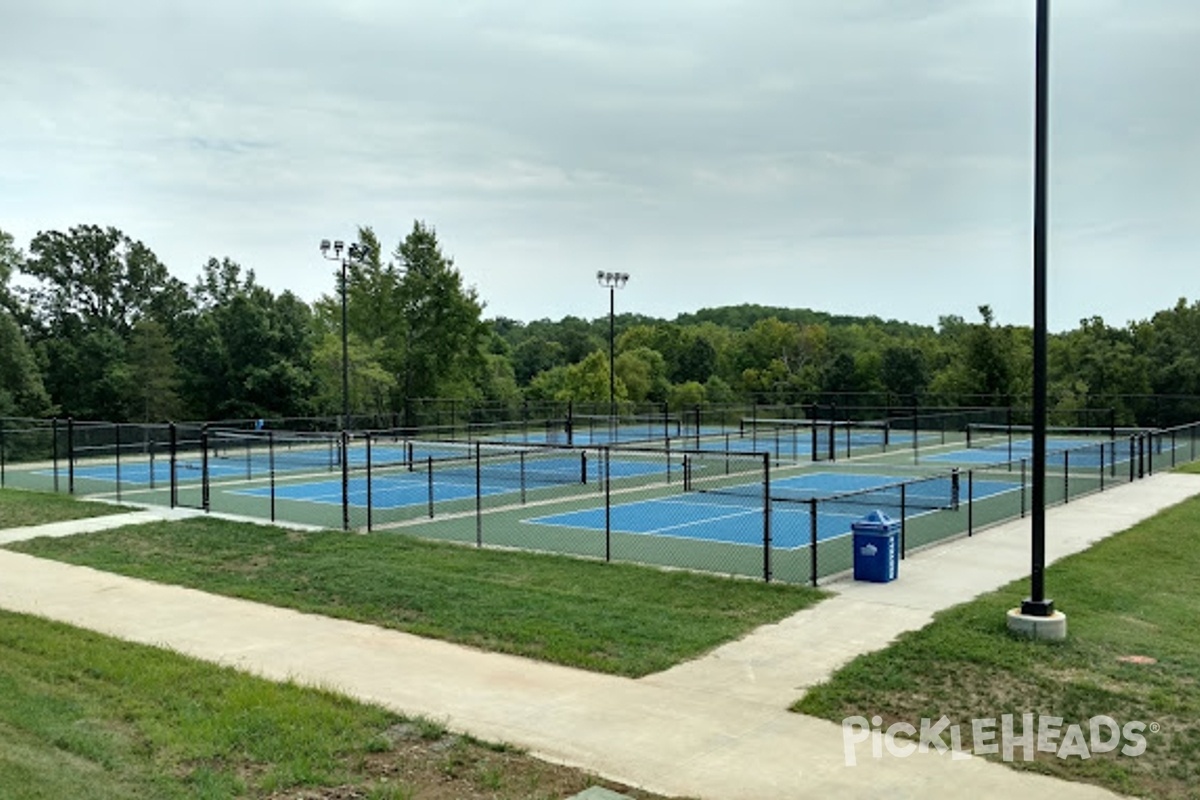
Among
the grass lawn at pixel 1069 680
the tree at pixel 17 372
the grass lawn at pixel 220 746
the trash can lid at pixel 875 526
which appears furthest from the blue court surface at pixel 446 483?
the tree at pixel 17 372

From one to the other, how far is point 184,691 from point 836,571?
978 centimetres

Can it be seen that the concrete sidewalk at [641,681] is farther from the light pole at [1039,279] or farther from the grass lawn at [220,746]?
the light pole at [1039,279]

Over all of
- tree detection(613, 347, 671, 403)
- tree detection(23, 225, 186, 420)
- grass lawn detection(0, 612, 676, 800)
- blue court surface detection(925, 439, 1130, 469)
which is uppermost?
tree detection(23, 225, 186, 420)

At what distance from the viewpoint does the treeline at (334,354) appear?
58.8 metres

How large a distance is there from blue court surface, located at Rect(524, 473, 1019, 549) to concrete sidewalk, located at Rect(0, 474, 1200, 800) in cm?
483

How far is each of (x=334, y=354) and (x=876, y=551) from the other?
46209mm

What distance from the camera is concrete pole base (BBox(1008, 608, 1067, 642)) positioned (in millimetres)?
10961

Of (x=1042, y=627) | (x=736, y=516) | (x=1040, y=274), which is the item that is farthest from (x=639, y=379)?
(x=1042, y=627)

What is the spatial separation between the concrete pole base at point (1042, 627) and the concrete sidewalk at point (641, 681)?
1.14 meters

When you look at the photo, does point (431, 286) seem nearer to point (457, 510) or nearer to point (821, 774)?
point (457, 510)

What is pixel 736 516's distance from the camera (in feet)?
75.2

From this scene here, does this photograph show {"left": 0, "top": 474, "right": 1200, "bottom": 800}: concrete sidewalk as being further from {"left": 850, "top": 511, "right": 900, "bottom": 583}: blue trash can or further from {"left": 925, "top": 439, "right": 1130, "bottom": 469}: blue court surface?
{"left": 925, "top": 439, "right": 1130, "bottom": 469}: blue court surface

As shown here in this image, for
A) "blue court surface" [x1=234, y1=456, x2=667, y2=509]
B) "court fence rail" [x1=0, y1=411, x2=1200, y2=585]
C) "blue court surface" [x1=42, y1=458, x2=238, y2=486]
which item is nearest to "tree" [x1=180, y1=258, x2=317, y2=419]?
"court fence rail" [x1=0, y1=411, x2=1200, y2=585]

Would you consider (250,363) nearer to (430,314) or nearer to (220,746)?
(430,314)
